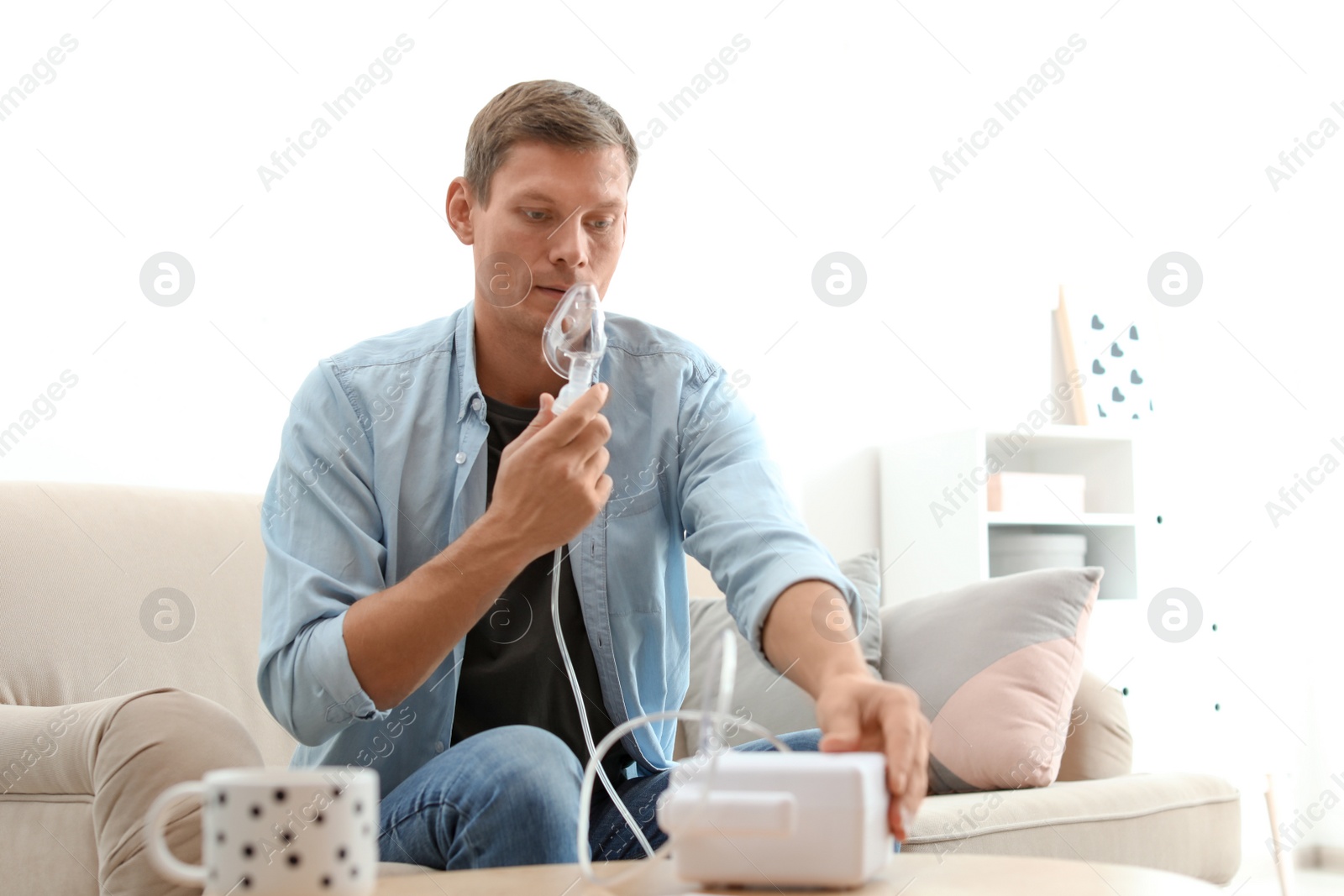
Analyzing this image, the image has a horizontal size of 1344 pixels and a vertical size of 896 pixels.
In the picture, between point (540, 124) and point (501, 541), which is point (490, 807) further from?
point (540, 124)

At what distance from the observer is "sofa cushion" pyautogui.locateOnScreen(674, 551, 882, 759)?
197 centimetres

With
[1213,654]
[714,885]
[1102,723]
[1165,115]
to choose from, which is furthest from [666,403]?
[1165,115]

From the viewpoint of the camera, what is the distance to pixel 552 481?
41.2 inches

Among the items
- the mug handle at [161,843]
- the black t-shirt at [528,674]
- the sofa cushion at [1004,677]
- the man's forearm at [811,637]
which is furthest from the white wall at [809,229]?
the mug handle at [161,843]

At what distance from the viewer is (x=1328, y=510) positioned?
343cm

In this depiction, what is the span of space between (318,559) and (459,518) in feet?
0.54

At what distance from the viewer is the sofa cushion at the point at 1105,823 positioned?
1605 mm

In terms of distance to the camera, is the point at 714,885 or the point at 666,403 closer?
the point at 714,885

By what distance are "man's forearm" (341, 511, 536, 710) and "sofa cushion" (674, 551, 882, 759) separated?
92 cm

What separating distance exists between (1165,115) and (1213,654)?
1.76 m

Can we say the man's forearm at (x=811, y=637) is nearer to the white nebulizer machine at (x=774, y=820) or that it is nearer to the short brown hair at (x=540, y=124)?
the white nebulizer machine at (x=774, y=820)

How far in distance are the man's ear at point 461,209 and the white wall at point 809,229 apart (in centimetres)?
93

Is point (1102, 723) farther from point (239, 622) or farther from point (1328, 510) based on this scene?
point (1328, 510)

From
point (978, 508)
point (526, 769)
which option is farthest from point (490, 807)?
point (978, 508)
